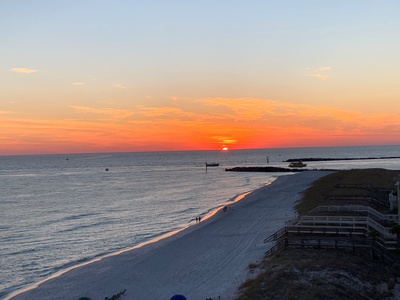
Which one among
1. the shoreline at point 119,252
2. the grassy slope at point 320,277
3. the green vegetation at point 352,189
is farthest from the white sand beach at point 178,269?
the green vegetation at point 352,189

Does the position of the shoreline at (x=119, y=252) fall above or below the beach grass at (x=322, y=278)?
below

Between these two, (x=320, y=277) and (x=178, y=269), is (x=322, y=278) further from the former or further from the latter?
(x=178, y=269)

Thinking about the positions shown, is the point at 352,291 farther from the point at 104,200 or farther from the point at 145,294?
the point at 104,200

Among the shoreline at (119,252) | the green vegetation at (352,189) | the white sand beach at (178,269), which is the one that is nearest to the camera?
the white sand beach at (178,269)

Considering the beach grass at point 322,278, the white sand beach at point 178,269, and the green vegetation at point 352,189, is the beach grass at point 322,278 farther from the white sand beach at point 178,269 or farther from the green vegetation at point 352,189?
the green vegetation at point 352,189

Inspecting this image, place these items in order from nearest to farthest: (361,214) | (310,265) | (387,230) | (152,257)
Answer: (310,265)
(387,230)
(152,257)
(361,214)

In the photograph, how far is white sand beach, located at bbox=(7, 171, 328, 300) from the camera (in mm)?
23016

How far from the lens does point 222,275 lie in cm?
2464

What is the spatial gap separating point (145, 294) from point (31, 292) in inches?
260

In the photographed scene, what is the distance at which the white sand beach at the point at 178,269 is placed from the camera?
23.0m

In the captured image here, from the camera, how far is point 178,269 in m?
27.1

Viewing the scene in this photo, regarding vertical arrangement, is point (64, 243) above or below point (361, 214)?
below

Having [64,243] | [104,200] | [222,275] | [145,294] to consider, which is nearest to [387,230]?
[222,275]

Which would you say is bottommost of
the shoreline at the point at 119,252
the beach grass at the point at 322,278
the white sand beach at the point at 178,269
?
the shoreline at the point at 119,252
